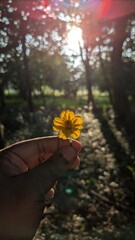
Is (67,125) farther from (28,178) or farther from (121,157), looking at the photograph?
(121,157)

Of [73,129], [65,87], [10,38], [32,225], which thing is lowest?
[65,87]

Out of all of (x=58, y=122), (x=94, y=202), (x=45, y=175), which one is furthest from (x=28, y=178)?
(x=94, y=202)

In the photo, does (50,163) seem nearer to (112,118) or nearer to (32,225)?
(32,225)

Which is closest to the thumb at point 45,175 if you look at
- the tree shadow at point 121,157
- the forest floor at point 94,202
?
the forest floor at point 94,202

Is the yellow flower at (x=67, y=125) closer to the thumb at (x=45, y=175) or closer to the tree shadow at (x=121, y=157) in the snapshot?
the thumb at (x=45, y=175)

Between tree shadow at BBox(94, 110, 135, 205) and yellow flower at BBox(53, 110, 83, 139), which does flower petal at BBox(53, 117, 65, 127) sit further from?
tree shadow at BBox(94, 110, 135, 205)

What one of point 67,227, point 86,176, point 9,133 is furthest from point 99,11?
point 67,227

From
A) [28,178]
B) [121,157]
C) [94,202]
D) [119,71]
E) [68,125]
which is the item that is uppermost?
[68,125]
